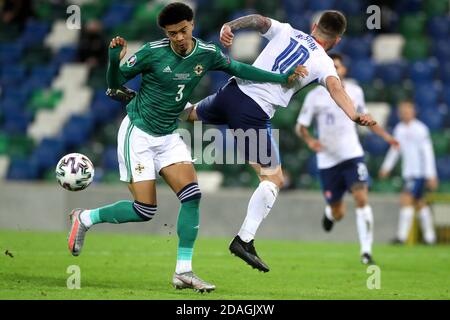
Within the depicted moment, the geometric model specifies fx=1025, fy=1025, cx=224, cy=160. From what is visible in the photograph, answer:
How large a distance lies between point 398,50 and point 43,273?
11.2 metres

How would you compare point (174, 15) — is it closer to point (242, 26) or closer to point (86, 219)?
point (242, 26)

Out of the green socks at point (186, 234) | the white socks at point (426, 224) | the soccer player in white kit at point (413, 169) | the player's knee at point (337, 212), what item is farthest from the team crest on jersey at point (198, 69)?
the white socks at point (426, 224)

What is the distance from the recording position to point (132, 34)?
2103 cm

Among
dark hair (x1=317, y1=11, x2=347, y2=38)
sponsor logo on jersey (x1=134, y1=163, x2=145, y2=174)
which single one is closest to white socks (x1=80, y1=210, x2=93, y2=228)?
sponsor logo on jersey (x1=134, y1=163, x2=145, y2=174)

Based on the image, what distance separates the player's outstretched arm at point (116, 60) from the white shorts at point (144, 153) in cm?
43

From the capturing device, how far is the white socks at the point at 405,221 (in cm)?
1633

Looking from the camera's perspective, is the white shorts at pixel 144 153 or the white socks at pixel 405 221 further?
the white socks at pixel 405 221

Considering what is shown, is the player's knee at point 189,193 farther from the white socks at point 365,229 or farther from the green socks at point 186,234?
the white socks at point 365,229

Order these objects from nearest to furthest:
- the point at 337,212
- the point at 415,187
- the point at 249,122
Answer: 1. the point at 249,122
2. the point at 337,212
3. the point at 415,187

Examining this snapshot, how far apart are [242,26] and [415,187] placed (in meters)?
8.51

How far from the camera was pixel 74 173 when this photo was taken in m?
8.88

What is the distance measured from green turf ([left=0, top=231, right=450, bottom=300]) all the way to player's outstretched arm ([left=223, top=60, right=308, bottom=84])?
74.2 inches

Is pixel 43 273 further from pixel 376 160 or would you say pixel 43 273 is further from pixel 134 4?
pixel 134 4

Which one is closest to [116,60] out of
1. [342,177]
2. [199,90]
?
[342,177]
